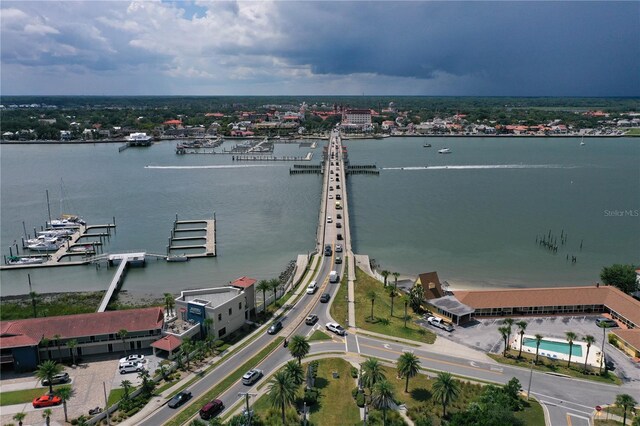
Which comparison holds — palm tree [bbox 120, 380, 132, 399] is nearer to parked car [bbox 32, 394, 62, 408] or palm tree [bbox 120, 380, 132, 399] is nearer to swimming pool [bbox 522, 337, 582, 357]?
parked car [bbox 32, 394, 62, 408]

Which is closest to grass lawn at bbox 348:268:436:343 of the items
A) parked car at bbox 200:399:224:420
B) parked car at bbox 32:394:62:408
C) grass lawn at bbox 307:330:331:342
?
grass lawn at bbox 307:330:331:342

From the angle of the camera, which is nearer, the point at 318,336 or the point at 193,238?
the point at 318,336

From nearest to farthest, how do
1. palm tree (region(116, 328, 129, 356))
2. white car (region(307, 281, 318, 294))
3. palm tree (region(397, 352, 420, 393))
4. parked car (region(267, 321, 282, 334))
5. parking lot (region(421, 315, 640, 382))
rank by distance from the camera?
palm tree (region(397, 352, 420, 393))
palm tree (region(116, 328, 129, 356))
parking lot (region(421, 315, 640, 382))
parked car (region(267, 321, 282, 334))
white car (region(307, 281, 318, 294))

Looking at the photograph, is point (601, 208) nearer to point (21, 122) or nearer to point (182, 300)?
point (182, 300)

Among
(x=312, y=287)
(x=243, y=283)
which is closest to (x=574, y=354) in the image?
(x=312, y=287)

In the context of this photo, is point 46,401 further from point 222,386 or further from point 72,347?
point 222,386
